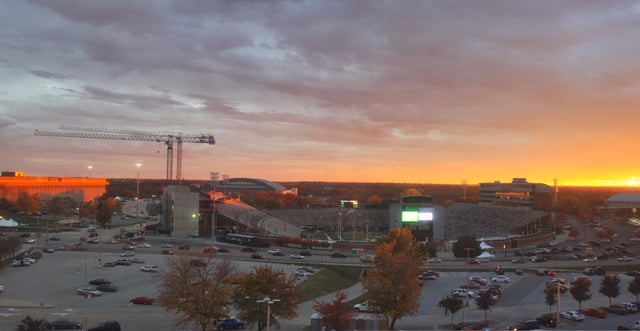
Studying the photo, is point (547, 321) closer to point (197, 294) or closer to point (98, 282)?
point (197, 294)

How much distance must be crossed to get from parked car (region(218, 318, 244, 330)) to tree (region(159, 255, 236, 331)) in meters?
0.71

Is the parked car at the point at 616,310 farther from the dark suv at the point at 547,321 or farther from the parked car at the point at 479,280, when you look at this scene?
the parked car at the point at 479,280

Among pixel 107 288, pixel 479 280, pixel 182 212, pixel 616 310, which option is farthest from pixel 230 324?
pixel 182 212

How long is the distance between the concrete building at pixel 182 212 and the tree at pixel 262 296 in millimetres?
42336

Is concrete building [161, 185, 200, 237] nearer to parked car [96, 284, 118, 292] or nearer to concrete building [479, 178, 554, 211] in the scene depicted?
parked car [96, 284, 118, 292]

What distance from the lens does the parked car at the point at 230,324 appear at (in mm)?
22641

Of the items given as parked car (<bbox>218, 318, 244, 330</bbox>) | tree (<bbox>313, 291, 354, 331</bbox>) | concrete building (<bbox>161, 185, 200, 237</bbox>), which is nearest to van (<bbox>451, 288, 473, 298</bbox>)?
tree (<bbox>313, 291, 354, 331</bbox>)

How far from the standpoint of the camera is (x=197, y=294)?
20484 millimetres

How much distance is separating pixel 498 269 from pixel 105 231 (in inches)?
1906

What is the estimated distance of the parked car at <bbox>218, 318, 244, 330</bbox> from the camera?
2264 centimetres

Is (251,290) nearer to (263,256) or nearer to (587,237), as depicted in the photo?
(263,256)

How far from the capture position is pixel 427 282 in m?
35.5

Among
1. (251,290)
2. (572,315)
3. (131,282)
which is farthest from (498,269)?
(131,282)

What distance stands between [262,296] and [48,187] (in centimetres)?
9459
